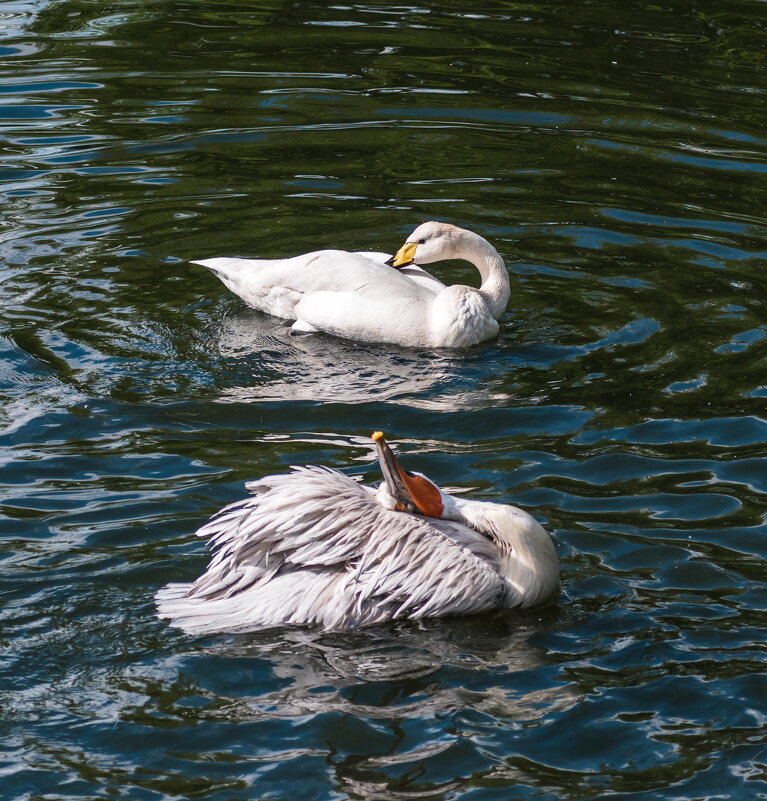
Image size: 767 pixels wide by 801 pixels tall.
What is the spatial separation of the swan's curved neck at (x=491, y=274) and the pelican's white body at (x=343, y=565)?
123 inches

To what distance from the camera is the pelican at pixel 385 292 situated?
8406 mm

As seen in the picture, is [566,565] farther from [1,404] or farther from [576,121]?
[576,121]

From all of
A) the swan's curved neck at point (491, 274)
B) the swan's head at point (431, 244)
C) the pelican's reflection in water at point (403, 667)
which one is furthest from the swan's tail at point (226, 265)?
the pelican's reflection in water at point (403, 667)

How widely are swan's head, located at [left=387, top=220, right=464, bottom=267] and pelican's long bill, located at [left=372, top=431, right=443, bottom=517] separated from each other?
344cm

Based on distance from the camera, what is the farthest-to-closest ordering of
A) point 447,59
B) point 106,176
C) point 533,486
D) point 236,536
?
1. point 447,59
2. point 106,176
3. point 533,486
4. point 236,536

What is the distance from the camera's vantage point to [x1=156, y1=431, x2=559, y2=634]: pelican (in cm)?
545

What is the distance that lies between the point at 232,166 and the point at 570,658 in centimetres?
686

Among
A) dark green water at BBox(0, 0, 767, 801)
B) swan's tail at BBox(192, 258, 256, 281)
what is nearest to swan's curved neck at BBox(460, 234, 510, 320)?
dark green water at BBox(0, 0, 767, 801)

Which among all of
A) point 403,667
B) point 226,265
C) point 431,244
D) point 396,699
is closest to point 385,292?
point 431,244

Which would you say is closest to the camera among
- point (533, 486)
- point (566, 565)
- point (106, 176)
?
point (566, 565)

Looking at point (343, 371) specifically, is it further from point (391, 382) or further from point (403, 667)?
point (403, 667)

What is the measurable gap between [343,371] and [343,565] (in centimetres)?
259

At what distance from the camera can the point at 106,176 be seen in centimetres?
1093

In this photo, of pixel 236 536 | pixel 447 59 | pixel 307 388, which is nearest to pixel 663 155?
pixel 447 59
